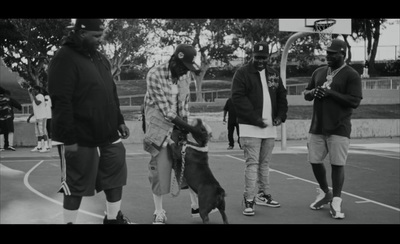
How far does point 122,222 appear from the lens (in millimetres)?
4734

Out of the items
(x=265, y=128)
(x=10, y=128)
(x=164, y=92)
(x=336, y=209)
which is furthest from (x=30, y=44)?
(x=336, y=209)

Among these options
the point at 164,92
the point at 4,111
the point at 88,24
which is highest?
the point at 88,24

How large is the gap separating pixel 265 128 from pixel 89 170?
2719 mm

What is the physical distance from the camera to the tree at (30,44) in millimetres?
21266

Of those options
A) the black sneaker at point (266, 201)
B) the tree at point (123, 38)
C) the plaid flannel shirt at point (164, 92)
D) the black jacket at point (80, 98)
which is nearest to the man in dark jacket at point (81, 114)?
the black jacket at point (80, 98)

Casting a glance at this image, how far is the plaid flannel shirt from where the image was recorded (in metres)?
5.25

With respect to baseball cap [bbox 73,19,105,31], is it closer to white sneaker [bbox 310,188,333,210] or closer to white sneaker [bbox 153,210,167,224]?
white sneaker [bbox 153,210,167,224]

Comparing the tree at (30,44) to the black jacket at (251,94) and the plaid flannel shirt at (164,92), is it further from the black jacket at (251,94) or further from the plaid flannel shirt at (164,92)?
the plaid flannel shirt at (164,92)

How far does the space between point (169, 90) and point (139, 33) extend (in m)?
21.4

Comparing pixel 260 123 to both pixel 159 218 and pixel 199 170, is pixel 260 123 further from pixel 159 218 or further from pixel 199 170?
pixel 159 218

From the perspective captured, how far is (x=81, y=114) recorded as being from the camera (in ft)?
13.8

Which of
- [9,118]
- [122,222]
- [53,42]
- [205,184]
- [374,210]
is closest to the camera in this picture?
[122,222]
